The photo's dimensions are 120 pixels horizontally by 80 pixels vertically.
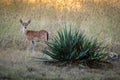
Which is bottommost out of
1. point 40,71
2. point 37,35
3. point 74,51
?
point 40,71

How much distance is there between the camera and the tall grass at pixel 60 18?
57.3ft

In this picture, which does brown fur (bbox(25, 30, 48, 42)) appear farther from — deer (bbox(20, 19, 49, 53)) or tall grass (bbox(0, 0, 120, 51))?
tall grass (bbox(0, 0, 120, 51))

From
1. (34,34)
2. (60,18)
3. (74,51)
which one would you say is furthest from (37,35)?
(74,51)

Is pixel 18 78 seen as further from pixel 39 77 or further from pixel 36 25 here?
pixel 36 25

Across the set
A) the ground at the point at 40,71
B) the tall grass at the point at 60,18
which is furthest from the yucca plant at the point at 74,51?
the tall grass at the point at 60,18

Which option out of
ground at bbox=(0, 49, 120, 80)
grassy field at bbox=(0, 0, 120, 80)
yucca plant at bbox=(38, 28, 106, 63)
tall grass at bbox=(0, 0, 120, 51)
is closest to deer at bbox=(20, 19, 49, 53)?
grassy field at bbox=(0, 0, 120, 80)

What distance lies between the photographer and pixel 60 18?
17.8 metres

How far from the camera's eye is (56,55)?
1442 cm

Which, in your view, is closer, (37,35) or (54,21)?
(37,35)

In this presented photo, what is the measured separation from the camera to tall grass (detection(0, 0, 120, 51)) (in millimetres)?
17453

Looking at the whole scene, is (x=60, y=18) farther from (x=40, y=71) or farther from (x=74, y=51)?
(x=40, y=71)

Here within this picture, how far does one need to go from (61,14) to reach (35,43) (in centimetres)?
190

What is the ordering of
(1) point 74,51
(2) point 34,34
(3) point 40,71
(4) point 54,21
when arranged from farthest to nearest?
(4) point 54,21 < (2) point 34,34 < (1) point 74,51 < (3) point 40,71

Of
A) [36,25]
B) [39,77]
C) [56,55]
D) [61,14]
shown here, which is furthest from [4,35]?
[39,77]
